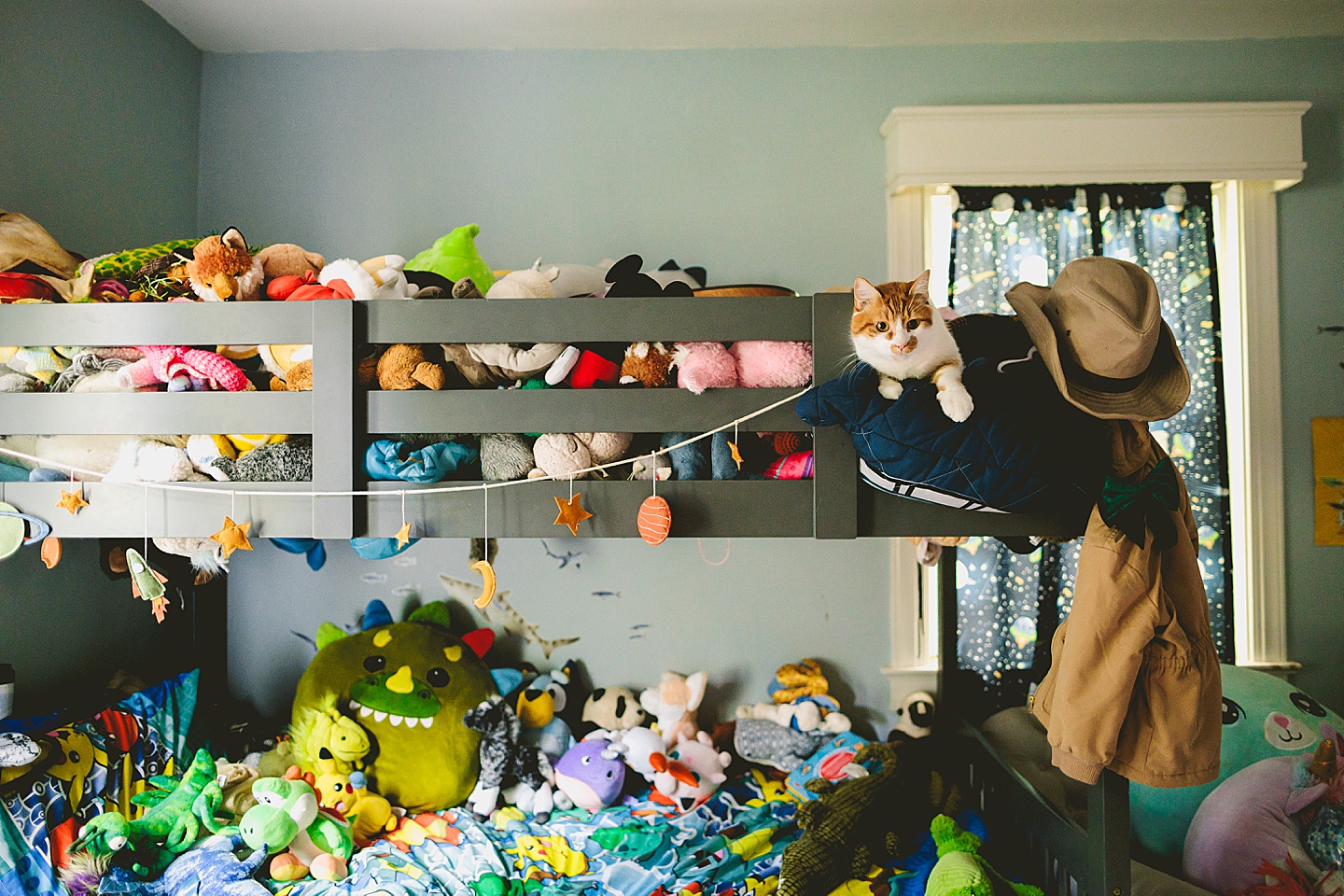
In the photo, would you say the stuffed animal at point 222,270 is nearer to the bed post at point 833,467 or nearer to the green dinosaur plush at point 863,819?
the bed post at point 833,467

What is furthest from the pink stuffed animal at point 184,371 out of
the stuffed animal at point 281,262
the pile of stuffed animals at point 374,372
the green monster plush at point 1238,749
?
the green monster plush at point 1238,749

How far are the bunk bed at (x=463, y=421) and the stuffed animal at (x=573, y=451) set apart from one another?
0.03 metres

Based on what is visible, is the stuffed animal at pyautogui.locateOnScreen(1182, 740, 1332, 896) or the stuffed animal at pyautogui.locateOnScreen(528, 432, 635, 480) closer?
the stuffed animal at pyautogui.locateOnScreen(528, 432, 635, 480)

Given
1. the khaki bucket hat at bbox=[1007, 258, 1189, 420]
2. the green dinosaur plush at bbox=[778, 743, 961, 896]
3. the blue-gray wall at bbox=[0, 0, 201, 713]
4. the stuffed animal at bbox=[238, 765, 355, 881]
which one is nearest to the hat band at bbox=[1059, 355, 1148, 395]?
the khaki bucket hat at bbox=[1007, 258, 1189, 420]

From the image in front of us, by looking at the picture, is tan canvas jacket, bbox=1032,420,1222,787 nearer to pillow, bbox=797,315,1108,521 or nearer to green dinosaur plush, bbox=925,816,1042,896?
pillow, bbox=797,315,1108,521

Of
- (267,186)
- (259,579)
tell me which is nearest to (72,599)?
(259,579)

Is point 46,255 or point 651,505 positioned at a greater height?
point 46,255

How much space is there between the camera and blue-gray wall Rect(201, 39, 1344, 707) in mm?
2318

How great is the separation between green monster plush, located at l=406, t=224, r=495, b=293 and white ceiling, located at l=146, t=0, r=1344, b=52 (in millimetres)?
825

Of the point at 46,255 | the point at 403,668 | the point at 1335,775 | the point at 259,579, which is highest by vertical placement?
the point at 46,255

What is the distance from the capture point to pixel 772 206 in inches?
93.2

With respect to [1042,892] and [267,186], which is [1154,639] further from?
[267,186]

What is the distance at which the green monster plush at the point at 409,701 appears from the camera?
203cm

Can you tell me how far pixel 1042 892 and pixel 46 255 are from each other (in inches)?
105
